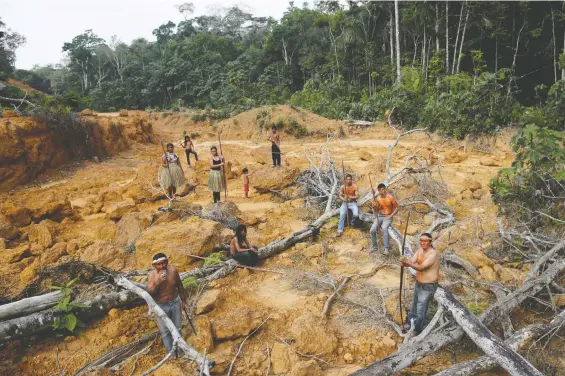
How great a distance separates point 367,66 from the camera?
2431 cm

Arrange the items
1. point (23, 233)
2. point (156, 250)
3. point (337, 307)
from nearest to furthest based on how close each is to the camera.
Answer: point (337, 307)
point (156, 250)
point (23, 233)

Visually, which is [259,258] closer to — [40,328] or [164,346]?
[164,346]

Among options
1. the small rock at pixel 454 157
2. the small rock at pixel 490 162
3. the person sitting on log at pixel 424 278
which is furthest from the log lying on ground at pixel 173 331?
the small rock at pixel 490 162

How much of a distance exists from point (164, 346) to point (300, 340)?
152 centimetres

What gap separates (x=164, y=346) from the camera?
13.5 feet

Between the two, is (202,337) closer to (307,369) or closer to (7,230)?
(307,369)

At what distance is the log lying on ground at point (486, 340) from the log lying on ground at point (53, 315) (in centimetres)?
365

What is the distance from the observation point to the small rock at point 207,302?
4.59m

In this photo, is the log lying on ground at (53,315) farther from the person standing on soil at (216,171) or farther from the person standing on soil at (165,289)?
the person standing on soil at (216,171)

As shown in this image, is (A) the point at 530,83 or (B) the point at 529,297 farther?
(A) the point at 530,83

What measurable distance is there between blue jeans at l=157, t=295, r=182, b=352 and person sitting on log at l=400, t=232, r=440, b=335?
251 centimetres

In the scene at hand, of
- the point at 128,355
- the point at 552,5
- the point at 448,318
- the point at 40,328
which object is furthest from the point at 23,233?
the point at 552,5

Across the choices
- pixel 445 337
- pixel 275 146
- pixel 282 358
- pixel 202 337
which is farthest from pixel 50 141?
pixel 445 337

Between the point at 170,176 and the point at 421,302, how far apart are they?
611cm
